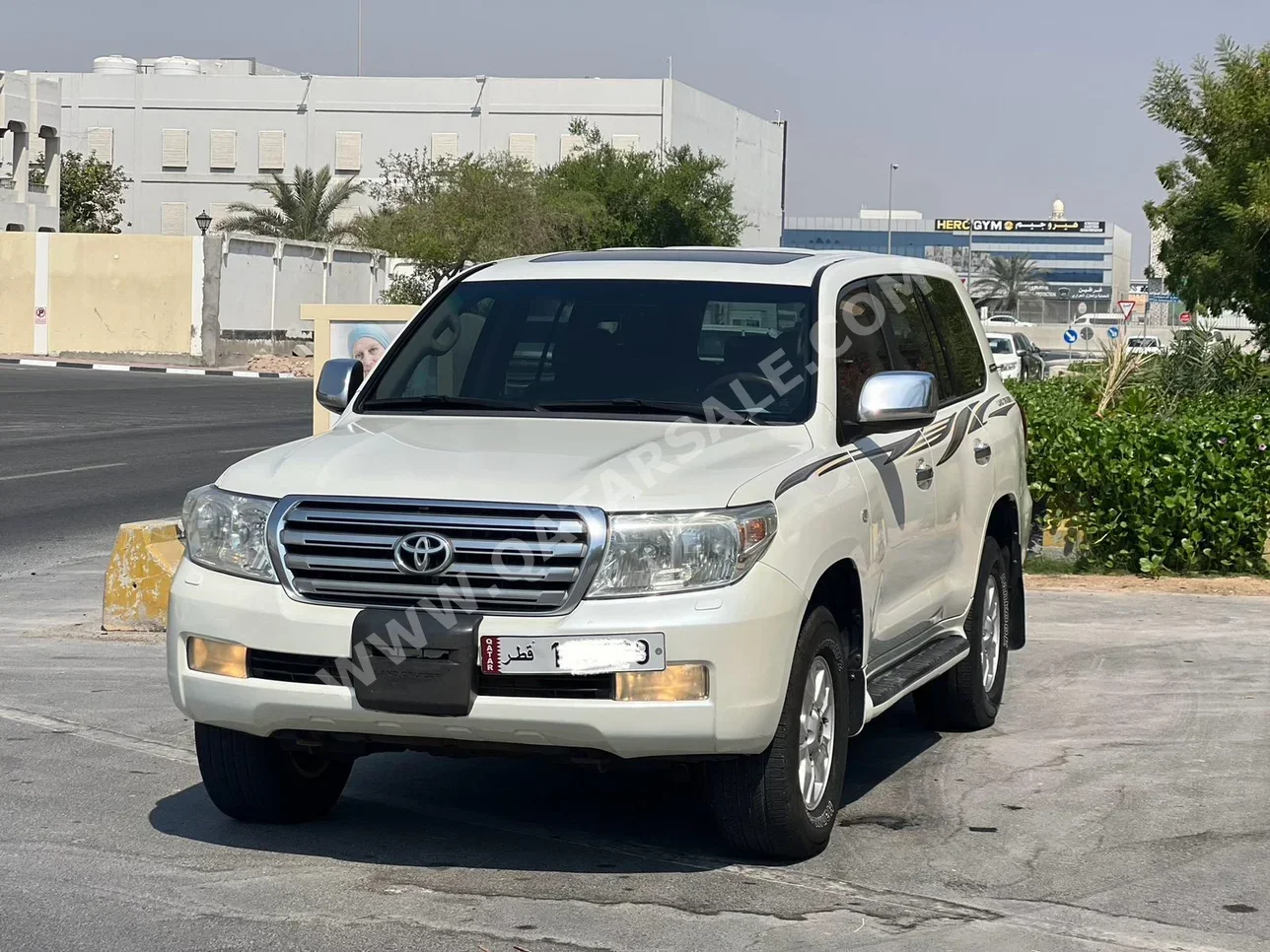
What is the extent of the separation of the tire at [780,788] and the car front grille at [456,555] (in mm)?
747

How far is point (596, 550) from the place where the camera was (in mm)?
4945

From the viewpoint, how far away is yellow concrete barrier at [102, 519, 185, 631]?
32.1ft

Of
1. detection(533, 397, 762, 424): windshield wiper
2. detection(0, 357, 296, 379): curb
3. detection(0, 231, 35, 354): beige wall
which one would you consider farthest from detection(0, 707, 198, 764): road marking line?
detection(0, 231, 35, 354): beige wall

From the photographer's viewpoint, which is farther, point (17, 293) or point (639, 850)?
point (17, 293)

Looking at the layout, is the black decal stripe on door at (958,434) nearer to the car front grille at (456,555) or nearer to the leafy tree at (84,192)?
the car front grille at (456,555)

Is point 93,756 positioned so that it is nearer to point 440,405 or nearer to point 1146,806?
point 440,405

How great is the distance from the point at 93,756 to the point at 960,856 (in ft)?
10.6

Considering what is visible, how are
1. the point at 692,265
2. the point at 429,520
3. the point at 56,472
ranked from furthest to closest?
the point at 56,472 < the point at 692,265 < the point at 429,520

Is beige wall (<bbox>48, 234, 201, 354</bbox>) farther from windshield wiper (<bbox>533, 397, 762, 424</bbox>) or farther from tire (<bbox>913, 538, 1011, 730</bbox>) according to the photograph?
windshield wiper (<bbox>533, 397, 762, 424</bbox>)

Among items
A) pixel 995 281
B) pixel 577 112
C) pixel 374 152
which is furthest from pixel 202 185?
pixel 995 281

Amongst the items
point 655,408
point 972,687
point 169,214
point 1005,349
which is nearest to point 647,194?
point 169,214

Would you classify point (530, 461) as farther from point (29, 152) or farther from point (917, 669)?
point (29, 152)


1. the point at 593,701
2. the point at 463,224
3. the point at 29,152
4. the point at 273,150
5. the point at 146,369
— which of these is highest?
the point at 273,150

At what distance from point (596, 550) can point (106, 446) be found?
18.2 m
